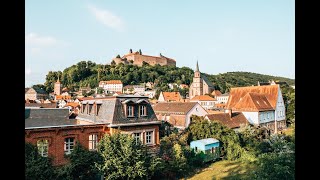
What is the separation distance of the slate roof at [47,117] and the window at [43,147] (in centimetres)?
345

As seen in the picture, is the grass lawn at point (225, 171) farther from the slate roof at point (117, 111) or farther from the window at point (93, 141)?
the window at point (93, 141)

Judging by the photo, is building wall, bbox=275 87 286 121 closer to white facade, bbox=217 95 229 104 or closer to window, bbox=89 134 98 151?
→ window, bbox=89 134 98 151

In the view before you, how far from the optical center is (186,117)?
3378 cm

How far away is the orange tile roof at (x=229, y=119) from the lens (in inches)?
1276

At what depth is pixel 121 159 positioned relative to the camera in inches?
650

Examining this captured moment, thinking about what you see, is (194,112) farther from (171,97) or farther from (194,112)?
(171,97)

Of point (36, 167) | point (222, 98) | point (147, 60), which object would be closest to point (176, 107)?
point (36, 167)

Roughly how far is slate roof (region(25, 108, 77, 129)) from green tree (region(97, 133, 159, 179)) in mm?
7252

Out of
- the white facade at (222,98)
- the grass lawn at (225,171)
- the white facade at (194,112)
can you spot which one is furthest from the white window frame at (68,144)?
the white facade at (222,98)

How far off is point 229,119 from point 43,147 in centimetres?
2276
